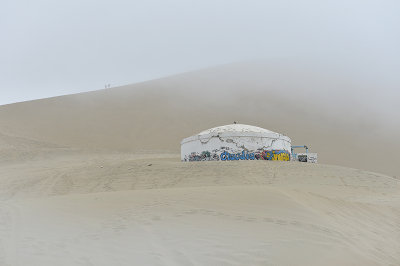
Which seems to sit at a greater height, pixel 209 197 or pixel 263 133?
pixel 263 133

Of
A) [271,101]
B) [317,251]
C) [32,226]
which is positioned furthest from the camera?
[271,101]

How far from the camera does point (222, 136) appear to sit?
20.7 metres

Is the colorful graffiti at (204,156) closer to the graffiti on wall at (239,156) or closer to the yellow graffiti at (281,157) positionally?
the graffiti on wall at (239,156)

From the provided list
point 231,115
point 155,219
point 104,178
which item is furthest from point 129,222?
point 231,115

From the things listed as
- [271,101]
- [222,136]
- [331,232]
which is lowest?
[331,232]

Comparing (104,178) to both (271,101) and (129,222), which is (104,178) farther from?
(271,101)

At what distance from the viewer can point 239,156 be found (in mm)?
20594

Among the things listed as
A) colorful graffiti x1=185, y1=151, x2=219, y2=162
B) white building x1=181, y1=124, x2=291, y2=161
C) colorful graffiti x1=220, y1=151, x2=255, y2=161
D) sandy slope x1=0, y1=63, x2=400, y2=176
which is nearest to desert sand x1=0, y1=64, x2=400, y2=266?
colorful graffiti x1=220, y1=151, x2=255, y2=161

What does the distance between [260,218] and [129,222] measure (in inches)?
95.9

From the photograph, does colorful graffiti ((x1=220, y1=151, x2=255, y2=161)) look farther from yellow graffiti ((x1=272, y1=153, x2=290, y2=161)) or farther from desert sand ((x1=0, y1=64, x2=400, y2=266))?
desert sand ((x1=0, y1=64, x2=400, y2=266))

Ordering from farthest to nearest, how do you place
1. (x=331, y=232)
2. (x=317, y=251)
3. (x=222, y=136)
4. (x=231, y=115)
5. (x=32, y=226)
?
(x=231, y=115) → (x=222, y=136) → (x=32, y=226) → (x=331, y=232) → (x=317, y=251)

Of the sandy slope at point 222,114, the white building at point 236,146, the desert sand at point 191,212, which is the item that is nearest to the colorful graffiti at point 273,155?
the white building at point 236,146

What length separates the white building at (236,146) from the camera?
20.6 m

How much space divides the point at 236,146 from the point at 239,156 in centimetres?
52
